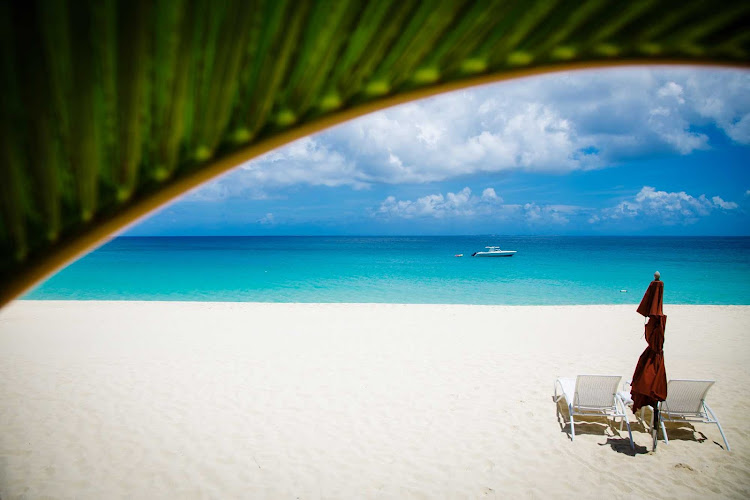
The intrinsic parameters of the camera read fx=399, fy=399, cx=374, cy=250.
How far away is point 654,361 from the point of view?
17.2 feet

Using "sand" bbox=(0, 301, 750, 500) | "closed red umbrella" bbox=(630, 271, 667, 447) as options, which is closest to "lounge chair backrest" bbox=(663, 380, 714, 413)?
"sand" bbox=(0, 301, 750, 500)

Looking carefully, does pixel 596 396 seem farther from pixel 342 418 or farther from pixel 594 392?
pixel 342 418

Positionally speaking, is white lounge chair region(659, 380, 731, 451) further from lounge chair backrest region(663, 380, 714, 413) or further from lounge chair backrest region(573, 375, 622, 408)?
lounge chair backrest region(573, 375, 622, 408)

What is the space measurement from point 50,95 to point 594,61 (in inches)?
38.6

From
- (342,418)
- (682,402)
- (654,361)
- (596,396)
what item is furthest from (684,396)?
(342,418)

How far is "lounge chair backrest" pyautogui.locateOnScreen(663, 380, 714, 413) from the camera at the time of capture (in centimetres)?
558

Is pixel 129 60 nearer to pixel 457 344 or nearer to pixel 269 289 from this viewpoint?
pixel 457 344

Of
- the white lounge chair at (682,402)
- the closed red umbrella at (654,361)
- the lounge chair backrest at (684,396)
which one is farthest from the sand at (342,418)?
the closed red umbrella at (654,361)

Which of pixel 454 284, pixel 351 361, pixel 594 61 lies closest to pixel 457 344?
pixel 351 361

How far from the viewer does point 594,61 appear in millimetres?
799

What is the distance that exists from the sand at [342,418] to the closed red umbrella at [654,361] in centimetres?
73

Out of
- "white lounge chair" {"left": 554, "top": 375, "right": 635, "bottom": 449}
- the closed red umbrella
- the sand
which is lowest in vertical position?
the sand

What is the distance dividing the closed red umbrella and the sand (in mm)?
727

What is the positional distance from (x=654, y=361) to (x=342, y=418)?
14.6 ft
